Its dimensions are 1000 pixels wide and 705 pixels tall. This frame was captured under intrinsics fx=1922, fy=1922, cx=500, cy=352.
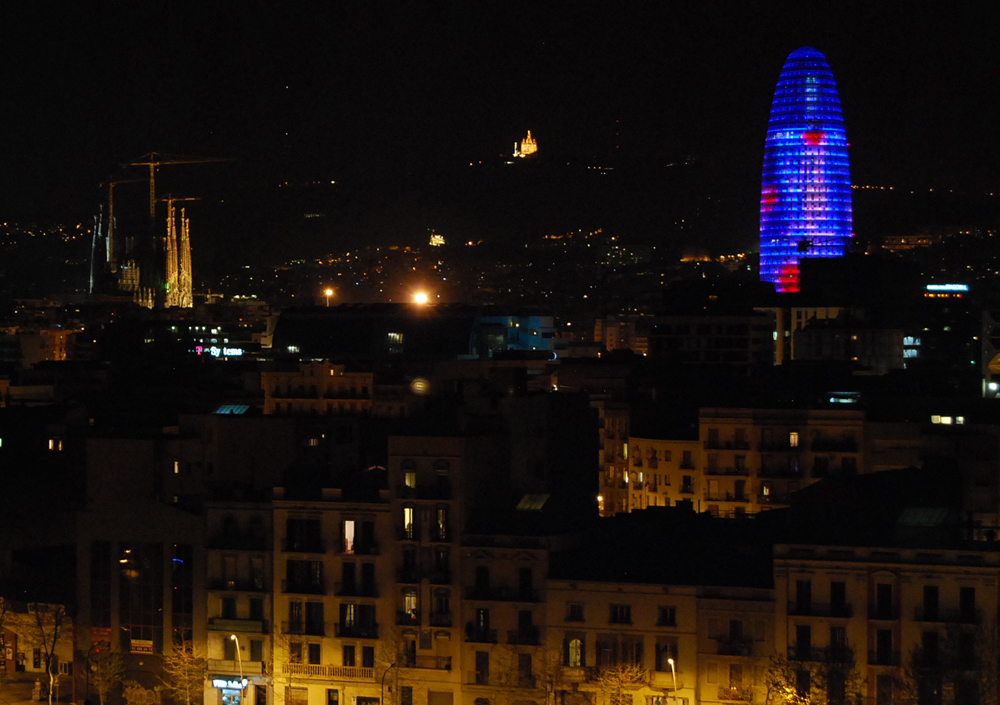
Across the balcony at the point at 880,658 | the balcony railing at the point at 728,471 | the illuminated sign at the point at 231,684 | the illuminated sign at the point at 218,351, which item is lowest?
the illuminated sign at the point at 231,684

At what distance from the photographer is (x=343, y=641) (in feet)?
129

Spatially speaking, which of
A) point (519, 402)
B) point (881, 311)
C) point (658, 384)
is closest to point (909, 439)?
point (519, 402)

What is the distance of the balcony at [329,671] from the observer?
39094 mm

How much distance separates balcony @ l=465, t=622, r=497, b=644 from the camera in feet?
126

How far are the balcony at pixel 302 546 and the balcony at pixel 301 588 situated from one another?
661mm

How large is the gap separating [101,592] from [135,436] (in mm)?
6493

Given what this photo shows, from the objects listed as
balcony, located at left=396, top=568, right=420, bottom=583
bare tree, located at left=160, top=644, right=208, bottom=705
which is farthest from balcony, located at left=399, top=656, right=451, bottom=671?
bare tree, located at left=160, top=644, right=208, bottom=705

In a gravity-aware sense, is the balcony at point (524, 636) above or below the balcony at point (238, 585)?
below

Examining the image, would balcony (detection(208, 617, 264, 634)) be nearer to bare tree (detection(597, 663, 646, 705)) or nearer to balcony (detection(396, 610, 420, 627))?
balcony (detection(396, 610, 420, 627))

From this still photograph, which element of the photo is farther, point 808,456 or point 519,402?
point 808,456

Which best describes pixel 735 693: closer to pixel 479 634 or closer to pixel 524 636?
pixel 524 636

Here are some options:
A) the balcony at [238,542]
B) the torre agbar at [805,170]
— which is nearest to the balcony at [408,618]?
the balcony at [238,542]

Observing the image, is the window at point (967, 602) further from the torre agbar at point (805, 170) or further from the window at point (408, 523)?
the torre agbar at point (805, 170)

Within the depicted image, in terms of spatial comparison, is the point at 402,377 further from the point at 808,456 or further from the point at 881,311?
the point at 881,311
